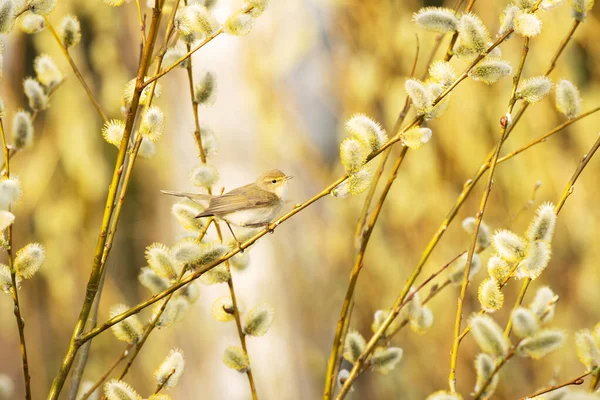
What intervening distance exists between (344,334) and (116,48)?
1.91 m

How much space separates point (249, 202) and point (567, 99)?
394 millimetres

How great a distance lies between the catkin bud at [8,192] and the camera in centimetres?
52

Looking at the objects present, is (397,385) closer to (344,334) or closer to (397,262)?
(397,262)

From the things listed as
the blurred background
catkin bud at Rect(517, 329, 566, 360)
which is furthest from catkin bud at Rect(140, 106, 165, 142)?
the blurred background

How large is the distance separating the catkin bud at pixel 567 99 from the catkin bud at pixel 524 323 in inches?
10.5

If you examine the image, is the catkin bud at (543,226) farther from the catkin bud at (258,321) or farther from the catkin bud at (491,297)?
the catkin bud at (258,321)

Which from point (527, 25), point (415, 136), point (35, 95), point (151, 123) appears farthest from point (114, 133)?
point (527, 25)

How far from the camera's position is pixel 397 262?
1952 millimetres

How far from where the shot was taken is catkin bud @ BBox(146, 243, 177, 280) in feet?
1.94

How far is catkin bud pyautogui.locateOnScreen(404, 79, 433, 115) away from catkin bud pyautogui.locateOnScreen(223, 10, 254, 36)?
6.0 inches

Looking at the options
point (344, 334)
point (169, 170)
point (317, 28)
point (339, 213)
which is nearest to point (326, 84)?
point (317, 28)

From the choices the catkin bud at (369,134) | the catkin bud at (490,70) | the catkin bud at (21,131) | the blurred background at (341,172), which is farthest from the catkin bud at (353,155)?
the blurred background at (341,172)

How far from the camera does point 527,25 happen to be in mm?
546

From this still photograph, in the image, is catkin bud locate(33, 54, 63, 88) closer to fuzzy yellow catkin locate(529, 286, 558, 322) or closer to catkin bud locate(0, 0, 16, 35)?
catkin bud locate(0, 0, 16, 35)
